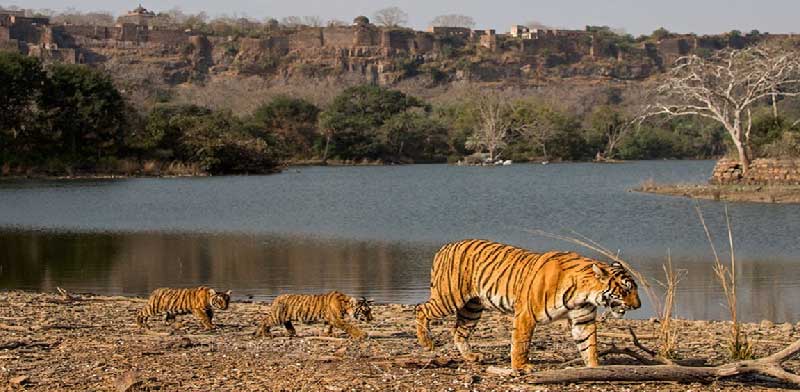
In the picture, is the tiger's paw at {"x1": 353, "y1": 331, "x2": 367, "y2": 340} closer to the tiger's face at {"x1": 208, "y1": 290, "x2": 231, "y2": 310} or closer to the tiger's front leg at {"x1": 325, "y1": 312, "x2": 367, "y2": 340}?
the tiger's front leg at {"x1": 325, "y1": 312, "x2": 367, "y2": 340}

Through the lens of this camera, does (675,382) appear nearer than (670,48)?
Yes

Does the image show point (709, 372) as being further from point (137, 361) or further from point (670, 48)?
point (670, 48)

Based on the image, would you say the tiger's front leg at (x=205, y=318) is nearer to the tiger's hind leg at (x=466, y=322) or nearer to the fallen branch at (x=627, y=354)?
the tiger's hind leg at (x=466, y=322)

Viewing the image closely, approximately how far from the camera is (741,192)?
3422cm

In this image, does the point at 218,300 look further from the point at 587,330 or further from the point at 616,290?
the point at 616,290

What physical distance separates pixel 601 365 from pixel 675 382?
520 mm

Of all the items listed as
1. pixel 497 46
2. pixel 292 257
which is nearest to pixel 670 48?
pixel 497 46

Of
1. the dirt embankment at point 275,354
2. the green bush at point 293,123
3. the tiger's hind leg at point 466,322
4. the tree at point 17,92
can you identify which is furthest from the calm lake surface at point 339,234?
the green bush at point 293,123

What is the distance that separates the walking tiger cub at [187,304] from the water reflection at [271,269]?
4.10m

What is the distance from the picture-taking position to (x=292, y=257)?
2066 centimetres

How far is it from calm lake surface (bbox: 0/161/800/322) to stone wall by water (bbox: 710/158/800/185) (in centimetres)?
275

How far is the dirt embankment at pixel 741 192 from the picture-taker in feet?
106

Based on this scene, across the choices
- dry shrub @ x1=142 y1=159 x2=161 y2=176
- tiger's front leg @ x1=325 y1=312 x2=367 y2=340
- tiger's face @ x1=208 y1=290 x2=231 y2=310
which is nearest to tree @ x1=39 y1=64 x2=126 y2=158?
dry shrub @ x1=142 y1=159 x2=161 y2=176

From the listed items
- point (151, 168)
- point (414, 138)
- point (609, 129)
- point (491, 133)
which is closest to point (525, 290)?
point (151, 168)
